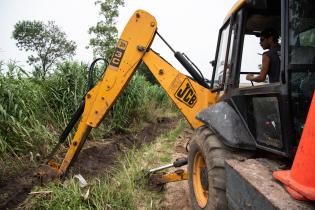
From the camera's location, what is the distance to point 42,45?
1468 inches

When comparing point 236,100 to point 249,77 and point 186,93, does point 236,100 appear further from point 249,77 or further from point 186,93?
point 186,93

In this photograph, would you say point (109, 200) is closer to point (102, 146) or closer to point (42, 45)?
point (102, 146)

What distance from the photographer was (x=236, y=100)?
284 centimetres

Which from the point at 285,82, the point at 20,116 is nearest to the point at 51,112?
the point at 20,116

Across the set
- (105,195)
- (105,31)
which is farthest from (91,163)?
(105,31)

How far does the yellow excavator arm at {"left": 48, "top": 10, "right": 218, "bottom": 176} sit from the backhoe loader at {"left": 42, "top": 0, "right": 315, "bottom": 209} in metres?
0.01

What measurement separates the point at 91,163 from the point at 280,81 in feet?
13.2

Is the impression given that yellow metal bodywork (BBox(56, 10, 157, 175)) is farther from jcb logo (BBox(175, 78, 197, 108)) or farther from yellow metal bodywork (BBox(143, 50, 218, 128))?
jcb logo (BBox(175, 78, 197, 108))

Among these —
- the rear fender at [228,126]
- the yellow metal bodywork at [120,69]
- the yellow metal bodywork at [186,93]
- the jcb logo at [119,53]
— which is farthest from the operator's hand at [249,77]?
the jcb logo at [119,53]

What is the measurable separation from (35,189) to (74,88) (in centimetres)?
357

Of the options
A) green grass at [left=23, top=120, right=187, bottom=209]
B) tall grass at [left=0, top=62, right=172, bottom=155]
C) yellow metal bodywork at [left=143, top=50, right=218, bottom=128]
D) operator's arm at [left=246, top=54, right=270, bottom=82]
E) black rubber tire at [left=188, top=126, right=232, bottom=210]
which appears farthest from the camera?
tall grass at [left=0, top=62, right=172, bottom=155]

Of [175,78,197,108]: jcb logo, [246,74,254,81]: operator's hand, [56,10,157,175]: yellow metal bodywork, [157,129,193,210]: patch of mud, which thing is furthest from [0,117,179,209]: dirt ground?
[246,74,254,81]: operator's hand

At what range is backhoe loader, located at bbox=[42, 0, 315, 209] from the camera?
2.11 m

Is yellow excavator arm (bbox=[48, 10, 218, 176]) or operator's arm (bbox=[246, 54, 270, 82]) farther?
yellow excavator arm (bbox=[48, 10, 218, 176])
